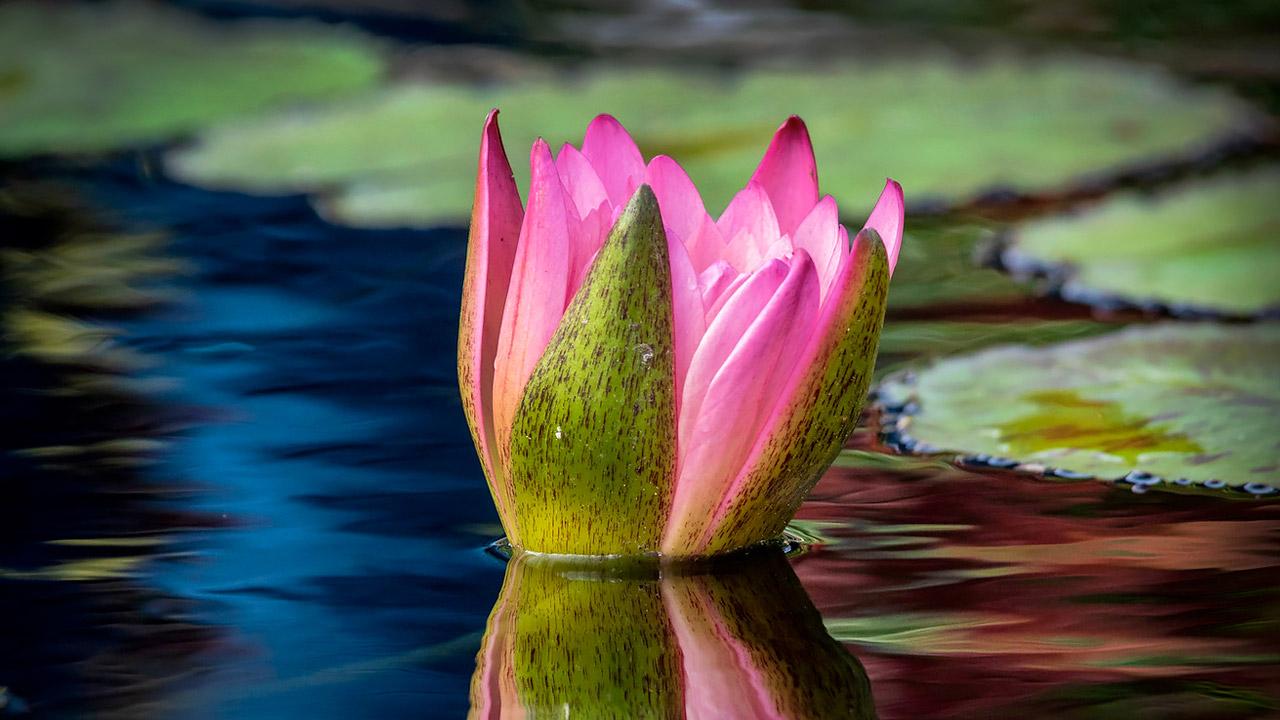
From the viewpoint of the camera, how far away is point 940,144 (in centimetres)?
232

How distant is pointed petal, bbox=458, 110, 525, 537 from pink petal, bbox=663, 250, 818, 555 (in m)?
0.12

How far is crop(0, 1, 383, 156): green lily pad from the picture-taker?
2.55 metres

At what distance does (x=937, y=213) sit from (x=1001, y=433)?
96cm

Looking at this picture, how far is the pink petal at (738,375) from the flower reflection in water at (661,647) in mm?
56

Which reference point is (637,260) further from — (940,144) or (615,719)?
(940,144)

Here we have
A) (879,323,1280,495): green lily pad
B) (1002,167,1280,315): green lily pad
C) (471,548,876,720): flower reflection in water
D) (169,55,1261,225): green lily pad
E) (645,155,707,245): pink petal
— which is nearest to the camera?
(471,548,876,720): flower reflection in water

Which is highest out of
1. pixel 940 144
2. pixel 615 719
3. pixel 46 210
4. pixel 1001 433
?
pixel 940 144

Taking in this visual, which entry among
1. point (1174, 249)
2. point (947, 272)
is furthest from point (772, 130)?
point (1174, 249)

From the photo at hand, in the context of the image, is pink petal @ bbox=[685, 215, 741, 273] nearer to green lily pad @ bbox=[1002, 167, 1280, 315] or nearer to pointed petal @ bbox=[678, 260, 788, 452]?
pointed petal @ bbox=[678, 260, 788, 452]

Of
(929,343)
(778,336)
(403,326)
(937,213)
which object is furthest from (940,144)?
(778,336)

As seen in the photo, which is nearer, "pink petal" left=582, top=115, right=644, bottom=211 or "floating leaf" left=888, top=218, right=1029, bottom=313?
"pink petal" left=582, top=115, right=644, bottom=211

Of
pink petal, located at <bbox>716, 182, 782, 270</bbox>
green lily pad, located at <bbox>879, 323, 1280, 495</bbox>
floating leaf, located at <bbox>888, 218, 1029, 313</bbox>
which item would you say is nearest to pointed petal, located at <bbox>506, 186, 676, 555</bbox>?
pink petal, located at <bbox>716, 182, 782, 270</bbox>

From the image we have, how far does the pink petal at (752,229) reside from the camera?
0.92 meters

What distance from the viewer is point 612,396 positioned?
2.72 feet
